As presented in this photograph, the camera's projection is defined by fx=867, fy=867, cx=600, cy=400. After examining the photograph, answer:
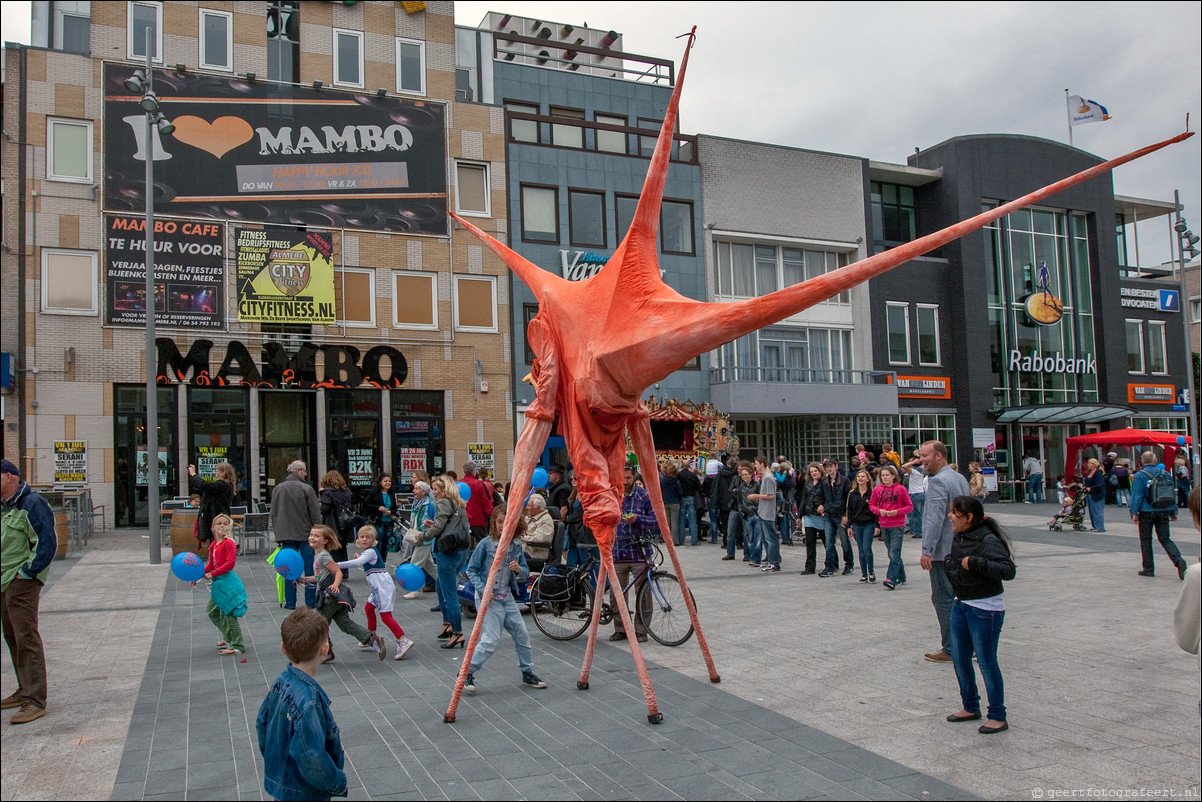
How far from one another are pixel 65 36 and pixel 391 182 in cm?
838

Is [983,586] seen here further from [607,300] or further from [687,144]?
[687,144]

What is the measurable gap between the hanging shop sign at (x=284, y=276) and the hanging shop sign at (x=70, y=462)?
4.77m

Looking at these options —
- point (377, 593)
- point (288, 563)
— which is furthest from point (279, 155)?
point (377, 593)

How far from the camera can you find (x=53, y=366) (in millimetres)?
20172

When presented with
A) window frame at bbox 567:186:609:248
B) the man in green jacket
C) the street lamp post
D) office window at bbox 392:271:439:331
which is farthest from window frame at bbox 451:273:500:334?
the man in green jacket

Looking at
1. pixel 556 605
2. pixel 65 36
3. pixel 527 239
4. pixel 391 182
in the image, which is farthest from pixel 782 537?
pixel 65 36

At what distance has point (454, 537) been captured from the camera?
29.3 ft

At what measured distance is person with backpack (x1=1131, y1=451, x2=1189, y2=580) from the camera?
11742 mm

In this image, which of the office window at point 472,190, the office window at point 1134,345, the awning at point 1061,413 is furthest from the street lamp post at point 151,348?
the office window at point 1134,345

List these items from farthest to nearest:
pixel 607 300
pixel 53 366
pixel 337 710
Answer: pixel 53 366, pixel 337 710, pixel 607 300

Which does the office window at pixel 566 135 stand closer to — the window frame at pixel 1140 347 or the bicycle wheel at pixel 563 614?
the bicycle wheel at pixel 563 614

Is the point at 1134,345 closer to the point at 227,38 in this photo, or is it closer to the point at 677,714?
the point at 227,38

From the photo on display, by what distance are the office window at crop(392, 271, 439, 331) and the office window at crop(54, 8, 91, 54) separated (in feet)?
30.3

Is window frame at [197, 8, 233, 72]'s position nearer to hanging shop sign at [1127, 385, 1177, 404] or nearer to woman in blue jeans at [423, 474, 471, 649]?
woman in blue jeans at [423, 474, 471, 649]
